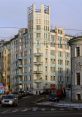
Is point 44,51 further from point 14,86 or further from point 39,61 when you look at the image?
point 14,86

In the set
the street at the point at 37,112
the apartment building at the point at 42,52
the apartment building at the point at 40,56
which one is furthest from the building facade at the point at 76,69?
the apartment building at the point at 42,52

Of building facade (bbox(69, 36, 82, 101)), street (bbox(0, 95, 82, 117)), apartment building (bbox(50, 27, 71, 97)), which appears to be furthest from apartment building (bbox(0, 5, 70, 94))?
street (bbox(0, 95, 82, 117))

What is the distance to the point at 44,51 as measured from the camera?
524 ft

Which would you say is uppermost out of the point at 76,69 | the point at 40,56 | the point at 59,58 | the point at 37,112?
the point at 40,56

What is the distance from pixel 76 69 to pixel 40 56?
246ft

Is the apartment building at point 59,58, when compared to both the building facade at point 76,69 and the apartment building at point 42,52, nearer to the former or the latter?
the apartment building at point 42,52

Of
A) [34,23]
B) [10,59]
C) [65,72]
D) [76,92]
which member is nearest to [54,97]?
[76,92]

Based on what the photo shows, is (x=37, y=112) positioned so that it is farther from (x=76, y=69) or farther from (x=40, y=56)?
(x=40, y=56)

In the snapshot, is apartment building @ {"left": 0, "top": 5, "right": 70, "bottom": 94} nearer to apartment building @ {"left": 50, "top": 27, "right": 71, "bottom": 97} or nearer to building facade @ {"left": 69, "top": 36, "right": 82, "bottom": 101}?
apartment building @ {"left": 50, "top": 27, "right": 71, "bottom": 97}

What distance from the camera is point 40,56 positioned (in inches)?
6230

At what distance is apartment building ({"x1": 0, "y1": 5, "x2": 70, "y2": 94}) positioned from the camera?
514 ft

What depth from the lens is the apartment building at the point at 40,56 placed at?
514ft

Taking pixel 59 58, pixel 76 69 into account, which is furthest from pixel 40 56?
pixel 76 69

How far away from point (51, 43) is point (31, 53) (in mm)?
8399
